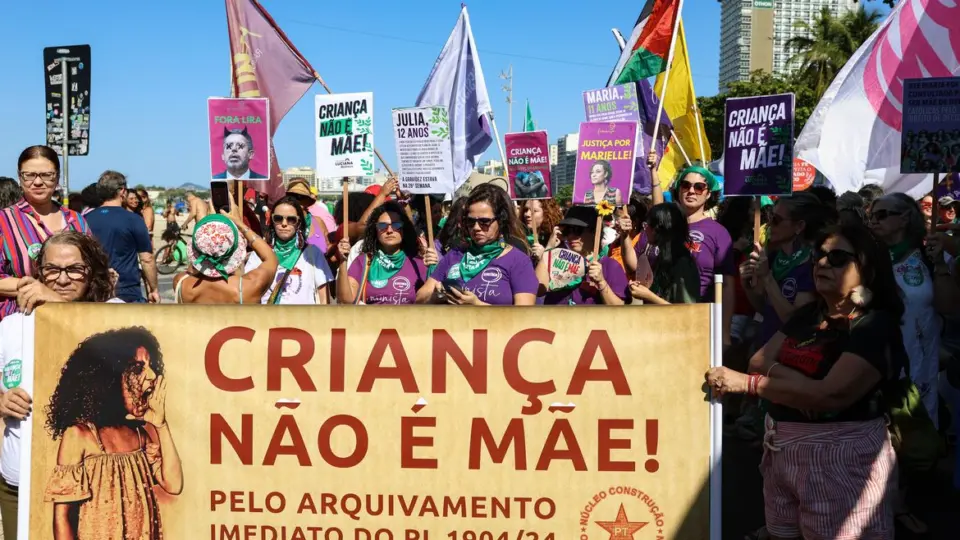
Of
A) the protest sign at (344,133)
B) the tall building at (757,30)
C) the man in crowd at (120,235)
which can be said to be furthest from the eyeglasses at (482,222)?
the tall building at (757,30)

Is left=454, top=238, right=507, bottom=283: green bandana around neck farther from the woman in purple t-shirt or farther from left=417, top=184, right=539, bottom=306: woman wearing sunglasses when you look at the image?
the woman in purple t-shirt

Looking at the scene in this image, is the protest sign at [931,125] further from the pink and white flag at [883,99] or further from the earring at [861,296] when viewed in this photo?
the earring at [861,296]

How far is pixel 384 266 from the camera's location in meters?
6.03

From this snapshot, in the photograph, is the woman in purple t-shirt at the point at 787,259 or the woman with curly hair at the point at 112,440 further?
the woman in purple t-shirt at the point at 787,259

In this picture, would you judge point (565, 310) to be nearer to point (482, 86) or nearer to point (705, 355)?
point (705, 355)

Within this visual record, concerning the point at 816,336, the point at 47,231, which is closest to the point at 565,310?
the point at 816,336

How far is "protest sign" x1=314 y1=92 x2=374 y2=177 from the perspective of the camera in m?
7.23

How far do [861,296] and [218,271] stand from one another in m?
3.26

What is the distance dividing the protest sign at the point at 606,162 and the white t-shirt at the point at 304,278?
6.15ft

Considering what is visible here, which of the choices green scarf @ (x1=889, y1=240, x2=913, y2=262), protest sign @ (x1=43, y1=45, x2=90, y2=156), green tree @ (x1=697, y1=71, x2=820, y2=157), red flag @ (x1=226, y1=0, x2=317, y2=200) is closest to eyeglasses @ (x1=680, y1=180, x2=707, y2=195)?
green scarf @ (x1=889, y1=240, x2=913, y2=262)

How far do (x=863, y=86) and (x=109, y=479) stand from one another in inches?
266

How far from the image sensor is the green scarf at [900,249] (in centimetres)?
612

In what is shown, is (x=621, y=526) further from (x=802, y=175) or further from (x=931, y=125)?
(x=802, y=175)

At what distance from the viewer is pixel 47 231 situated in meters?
5.17
